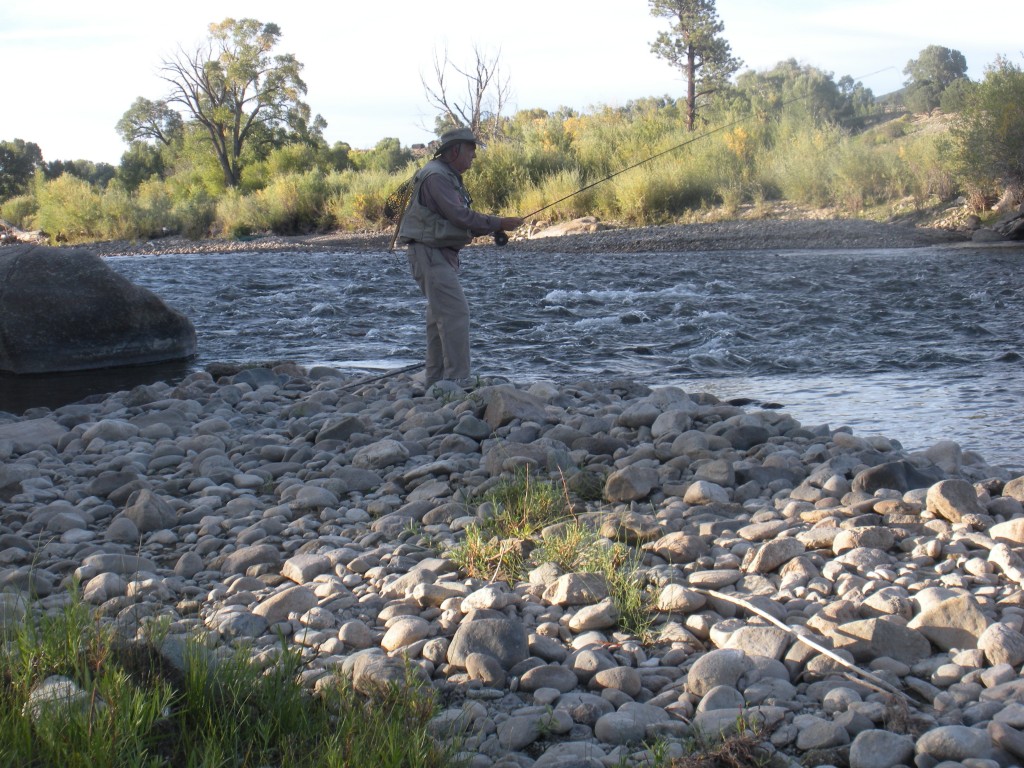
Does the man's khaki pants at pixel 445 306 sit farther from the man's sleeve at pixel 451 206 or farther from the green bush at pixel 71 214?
the green bush at pixel 71 214

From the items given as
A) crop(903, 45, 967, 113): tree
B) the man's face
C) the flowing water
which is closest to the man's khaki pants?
the man's face

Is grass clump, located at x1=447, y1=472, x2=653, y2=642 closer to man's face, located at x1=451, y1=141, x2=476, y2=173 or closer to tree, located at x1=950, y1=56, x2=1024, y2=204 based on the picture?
man's face, located at x1=451, y1=141, x2=476, y2=173

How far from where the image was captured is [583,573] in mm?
3385

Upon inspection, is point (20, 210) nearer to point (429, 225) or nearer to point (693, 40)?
point (693, 40)

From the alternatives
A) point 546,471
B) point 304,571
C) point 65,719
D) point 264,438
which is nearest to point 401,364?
point 264,438

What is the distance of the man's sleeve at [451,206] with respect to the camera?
6.42 meters

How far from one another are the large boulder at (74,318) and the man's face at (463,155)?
4.58 meters

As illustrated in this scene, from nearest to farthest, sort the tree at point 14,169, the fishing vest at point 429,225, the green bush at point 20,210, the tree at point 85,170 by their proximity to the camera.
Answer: the fishing vest at point 429,225 → the green bush at point 20,210 → the tree at point 14,169 → the tree at point 85,170

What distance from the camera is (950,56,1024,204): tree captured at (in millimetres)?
21672

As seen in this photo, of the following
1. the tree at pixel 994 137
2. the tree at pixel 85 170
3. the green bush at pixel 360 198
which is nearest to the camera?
the tree at pixel 994 137

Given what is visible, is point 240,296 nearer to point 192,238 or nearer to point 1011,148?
point 1011,148

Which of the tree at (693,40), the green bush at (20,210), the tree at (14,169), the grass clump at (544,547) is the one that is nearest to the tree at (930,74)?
the tree at (693,40)

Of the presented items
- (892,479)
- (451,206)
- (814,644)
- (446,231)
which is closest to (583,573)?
(814,644)

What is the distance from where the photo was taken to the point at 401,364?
945 cm
